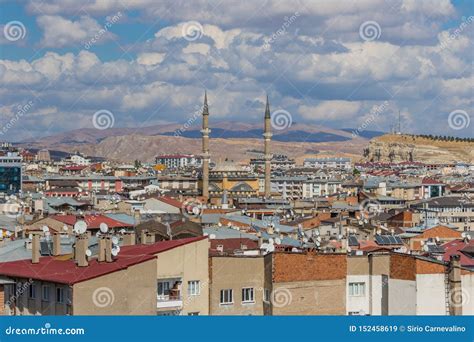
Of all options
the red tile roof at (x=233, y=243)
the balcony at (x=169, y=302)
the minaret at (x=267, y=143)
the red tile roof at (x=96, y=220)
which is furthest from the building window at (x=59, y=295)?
the minaret at (x=267, y=143)

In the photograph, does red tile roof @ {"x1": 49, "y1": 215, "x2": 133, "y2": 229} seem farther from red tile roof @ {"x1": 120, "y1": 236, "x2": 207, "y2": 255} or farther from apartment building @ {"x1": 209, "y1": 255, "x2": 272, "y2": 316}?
apartment building @ {"x1": 209, "y1": 255, "x2": 272, "y2": 316}

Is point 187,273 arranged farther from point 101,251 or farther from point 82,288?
point 82,288

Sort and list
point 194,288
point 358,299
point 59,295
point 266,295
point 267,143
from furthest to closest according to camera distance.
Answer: point 267,143 → point 358,299 → point 266,295 → point 194,288 → point 59,295

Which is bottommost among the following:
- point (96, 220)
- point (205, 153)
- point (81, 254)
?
point (81, 254)

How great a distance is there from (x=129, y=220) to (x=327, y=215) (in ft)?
47.1

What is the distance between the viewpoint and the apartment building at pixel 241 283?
14.4m

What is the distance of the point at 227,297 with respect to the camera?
569 inches

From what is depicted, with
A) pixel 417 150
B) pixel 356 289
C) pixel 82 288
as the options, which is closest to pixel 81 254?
pixel 82 288

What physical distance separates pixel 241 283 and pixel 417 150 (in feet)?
541

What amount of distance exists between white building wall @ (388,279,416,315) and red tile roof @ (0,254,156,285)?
11.2ft

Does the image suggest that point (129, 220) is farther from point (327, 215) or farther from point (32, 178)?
point (32, 178)

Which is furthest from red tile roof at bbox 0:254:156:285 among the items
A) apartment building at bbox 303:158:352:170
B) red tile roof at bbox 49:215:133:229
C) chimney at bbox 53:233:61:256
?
apartment building at bbox 303:158:352:170

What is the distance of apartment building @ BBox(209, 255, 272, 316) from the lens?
1441 centimetres

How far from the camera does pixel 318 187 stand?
9481cm
